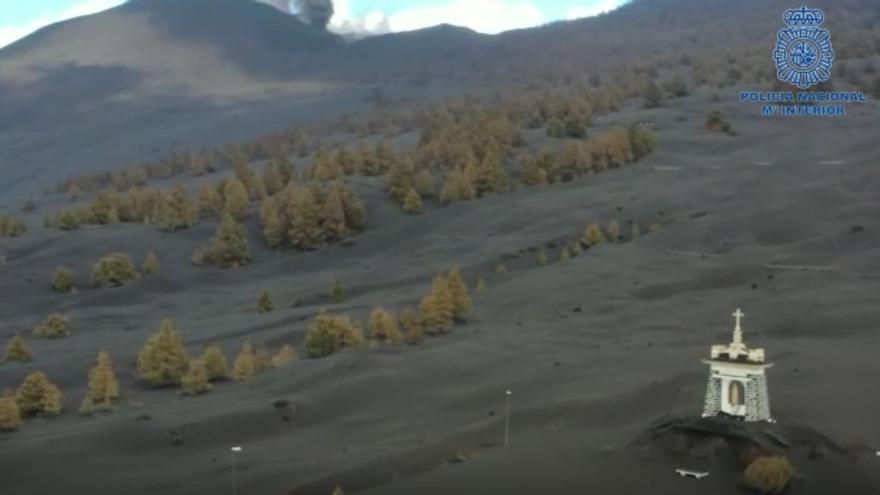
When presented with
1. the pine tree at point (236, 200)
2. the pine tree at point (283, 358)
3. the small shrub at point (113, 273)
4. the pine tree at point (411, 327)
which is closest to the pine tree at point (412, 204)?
the pine tree at point (236, 200)

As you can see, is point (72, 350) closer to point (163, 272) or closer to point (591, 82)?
point (163, 272)

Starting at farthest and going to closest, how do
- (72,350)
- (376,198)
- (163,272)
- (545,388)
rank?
(376,198) → (163,272) → (72,350) → (545,388)

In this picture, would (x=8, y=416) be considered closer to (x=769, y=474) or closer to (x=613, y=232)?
(x=769, y=474)

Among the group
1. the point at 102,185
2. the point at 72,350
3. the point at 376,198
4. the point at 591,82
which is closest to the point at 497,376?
the point at 72,350

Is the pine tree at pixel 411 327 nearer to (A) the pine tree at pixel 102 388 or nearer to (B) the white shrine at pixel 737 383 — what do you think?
(A) the pine tree at pixel 102 388

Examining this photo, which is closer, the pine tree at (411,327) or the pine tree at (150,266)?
the pine tree at (411,327)

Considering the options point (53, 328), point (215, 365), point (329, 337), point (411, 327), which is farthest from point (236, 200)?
point (215, 365)
